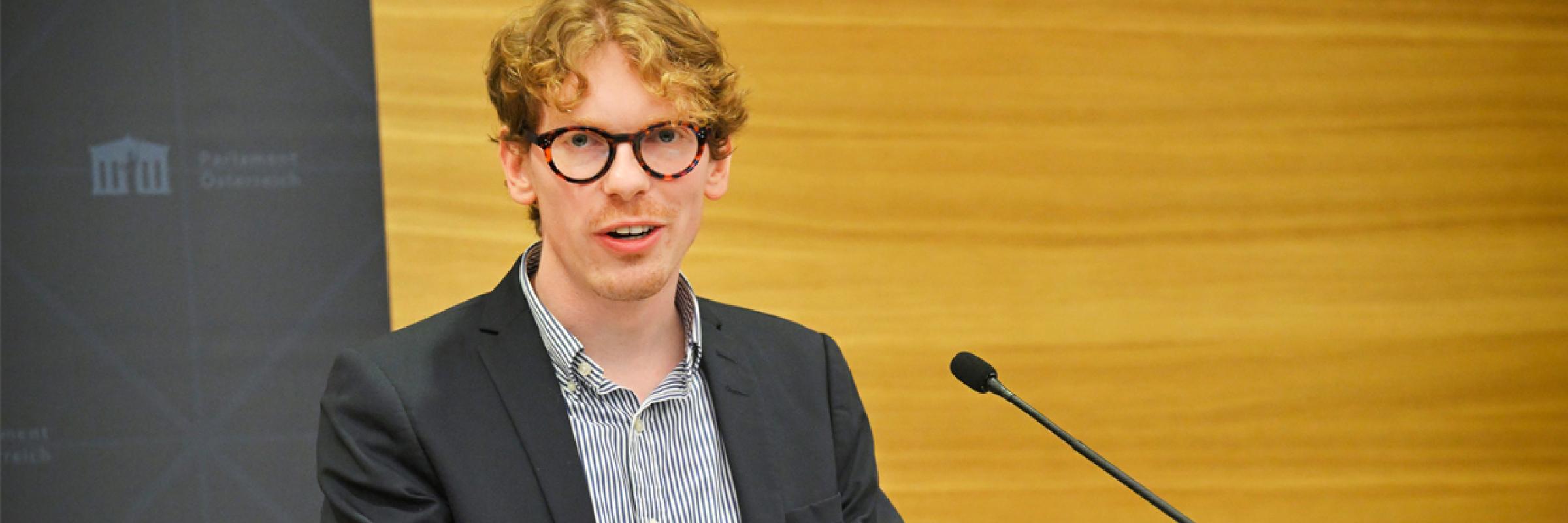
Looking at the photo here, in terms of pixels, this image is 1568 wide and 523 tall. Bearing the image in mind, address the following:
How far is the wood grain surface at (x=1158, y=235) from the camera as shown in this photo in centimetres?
219

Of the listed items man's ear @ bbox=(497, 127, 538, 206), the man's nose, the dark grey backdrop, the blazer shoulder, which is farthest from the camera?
the dark grey backdrop

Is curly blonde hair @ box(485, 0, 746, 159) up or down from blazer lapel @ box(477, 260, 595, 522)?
up

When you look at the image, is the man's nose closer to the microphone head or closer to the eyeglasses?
the eyeglasses

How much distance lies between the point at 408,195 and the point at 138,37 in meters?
0.51

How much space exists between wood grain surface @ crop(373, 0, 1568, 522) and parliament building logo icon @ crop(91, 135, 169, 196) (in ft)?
1.44

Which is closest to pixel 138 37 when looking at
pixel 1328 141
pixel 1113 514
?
pixel 1113 514

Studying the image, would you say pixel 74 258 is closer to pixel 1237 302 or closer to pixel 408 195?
pixel 408 195

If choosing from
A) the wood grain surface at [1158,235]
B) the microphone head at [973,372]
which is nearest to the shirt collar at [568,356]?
the microphone head at [973,372]

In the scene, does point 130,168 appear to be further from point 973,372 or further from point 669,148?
point 973,372

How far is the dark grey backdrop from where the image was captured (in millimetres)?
2102

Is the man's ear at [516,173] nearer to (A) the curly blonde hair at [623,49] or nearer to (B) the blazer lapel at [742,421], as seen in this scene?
(A) the curly blonde hair at [623,49]

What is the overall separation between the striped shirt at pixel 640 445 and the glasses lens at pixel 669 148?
208mm

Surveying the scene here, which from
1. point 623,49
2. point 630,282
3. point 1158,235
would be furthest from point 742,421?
point 1158,235

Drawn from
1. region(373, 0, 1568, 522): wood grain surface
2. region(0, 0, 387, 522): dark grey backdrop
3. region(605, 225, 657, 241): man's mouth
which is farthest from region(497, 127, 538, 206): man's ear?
region(0, 0, 387, 522): dark grey backdrop
